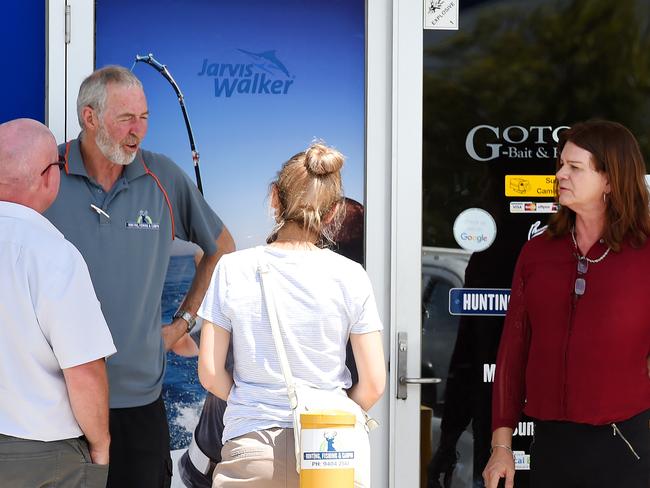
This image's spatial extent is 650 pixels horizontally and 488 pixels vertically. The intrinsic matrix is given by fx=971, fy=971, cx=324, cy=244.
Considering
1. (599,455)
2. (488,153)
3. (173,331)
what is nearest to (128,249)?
(173,331)

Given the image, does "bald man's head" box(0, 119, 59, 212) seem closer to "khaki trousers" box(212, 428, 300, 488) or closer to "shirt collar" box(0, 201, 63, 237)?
"shirt collar" box(0, 201, 63, 237)

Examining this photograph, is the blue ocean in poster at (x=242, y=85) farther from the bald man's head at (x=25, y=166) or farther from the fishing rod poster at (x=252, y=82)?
the bald man's head at (x=25, y=166)

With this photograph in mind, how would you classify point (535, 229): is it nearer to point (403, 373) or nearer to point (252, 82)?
point (403, 373)

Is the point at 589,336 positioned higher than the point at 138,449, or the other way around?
the point at 589,336

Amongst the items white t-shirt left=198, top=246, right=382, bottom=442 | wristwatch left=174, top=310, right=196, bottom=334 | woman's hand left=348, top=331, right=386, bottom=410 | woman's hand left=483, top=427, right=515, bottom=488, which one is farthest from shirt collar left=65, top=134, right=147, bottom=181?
woman's hand left=483, top=427, right=515, bottom=488

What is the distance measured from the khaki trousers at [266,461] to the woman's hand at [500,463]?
0.67 metres

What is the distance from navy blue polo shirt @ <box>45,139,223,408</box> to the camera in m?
3.35

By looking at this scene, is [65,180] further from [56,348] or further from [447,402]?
[447,402]

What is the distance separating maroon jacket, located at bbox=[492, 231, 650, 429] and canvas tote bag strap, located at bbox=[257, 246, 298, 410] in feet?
2.63

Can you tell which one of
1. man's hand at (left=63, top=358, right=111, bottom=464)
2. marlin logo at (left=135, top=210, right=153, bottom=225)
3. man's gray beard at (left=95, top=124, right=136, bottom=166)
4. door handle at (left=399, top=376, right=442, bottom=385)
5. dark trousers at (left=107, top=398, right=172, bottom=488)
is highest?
man's gray beard at (left=95, top=124, right=136, bottom=166)

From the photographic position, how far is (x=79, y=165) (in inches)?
133

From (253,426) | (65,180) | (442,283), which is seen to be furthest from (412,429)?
(65,180)

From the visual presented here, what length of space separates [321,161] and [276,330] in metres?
0.47

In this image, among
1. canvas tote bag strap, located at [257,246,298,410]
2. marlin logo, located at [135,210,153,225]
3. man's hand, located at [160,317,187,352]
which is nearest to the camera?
canvas tote bag strap, located at [257,246,298,410]
